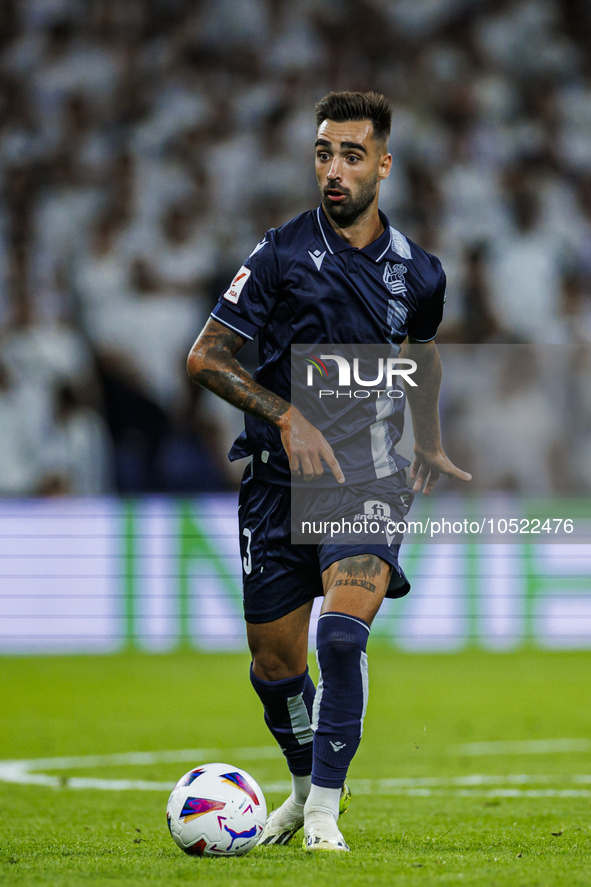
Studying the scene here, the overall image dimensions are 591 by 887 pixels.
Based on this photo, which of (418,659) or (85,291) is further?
(85,291)

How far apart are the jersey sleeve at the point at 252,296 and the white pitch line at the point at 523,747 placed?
11.2ft

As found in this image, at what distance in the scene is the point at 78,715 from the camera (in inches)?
311

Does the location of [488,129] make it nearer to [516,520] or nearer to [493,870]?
[516,520]

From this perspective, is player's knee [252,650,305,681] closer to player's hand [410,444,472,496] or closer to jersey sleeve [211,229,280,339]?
player's hand [410,444,472,496]

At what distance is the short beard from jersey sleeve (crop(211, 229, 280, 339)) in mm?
235

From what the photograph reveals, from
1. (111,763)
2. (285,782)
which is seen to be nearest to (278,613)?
(285,782)

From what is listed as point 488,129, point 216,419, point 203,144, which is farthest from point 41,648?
point 488,129

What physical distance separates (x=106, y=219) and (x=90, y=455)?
2.67m

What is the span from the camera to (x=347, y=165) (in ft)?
13.1

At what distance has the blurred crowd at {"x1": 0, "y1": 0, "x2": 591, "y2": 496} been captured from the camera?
10797 millimetres

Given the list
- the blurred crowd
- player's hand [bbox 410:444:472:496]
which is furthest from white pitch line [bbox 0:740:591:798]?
the blurred crowd

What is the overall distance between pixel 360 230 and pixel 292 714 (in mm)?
1639

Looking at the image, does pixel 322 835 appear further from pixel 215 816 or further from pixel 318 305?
pixel 318 305

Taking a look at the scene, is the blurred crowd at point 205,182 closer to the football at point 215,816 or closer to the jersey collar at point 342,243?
the jersey collar at point 342,243
